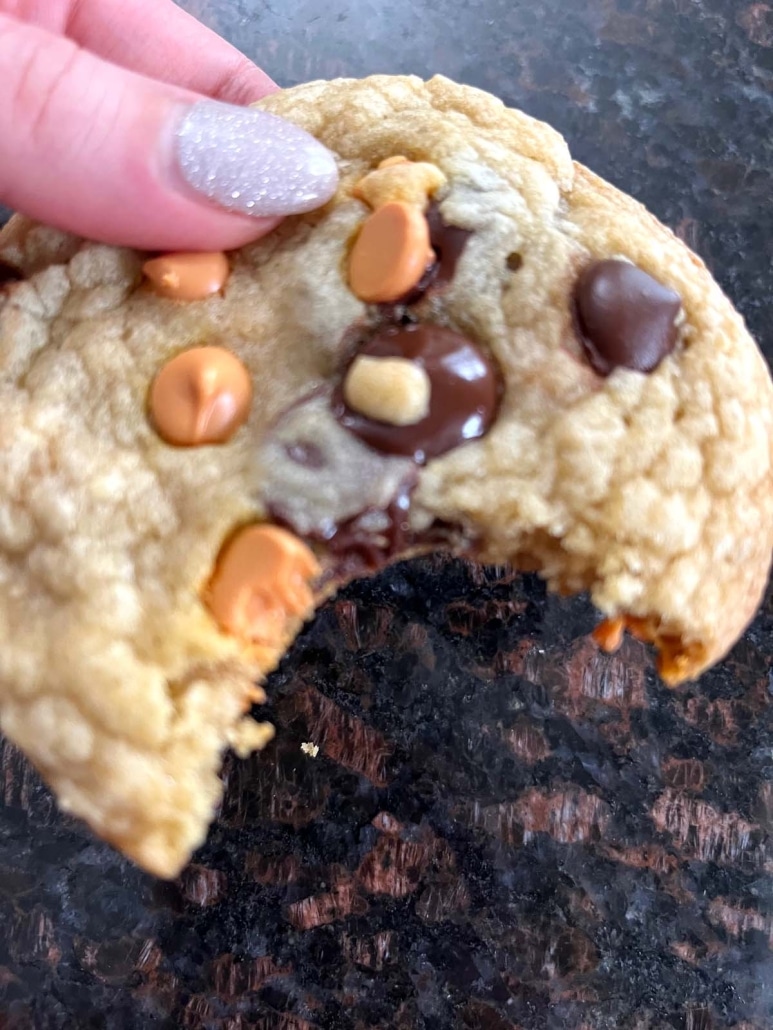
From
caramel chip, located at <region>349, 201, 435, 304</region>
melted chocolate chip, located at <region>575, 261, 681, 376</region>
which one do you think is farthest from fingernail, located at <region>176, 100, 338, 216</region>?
melted chocolate chip, located at <region>575, 261, 681, 376</region>

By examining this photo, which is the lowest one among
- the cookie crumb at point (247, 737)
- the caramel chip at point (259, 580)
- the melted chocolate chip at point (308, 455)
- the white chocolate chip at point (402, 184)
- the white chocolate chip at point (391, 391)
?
the cookie crumb at point (247, 737)

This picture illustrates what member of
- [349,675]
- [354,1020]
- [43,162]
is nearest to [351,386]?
[43,162]

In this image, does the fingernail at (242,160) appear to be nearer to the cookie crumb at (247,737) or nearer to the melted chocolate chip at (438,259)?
the melted chocolate chip at (438,259)

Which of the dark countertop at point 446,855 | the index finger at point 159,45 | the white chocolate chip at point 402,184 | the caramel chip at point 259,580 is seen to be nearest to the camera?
the caramel chip at point 259,580

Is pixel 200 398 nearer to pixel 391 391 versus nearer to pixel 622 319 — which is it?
pixel 391 391

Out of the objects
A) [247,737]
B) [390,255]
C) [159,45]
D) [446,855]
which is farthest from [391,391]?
[159,45]

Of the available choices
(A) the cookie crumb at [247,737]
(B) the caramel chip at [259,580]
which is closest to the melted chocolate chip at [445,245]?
(B) the caramel chip at [259,580]

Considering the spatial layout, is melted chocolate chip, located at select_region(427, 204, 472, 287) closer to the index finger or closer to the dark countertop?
the dark countertop
